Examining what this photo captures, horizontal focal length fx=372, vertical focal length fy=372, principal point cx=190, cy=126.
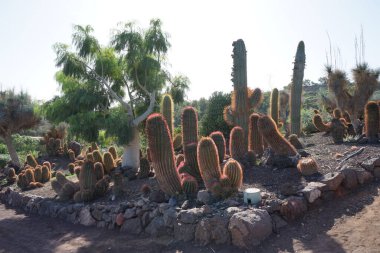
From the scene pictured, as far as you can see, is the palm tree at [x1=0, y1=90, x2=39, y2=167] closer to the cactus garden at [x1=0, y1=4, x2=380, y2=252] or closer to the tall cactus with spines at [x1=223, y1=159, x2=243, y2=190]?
the cactus garden at [x1=0, y1=4, x2=380, y2=252]

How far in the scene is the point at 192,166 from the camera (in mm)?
7281

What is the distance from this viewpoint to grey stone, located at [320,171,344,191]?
606 centimetres

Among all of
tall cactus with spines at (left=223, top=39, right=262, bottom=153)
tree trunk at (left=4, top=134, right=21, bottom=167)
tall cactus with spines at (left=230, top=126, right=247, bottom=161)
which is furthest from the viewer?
tree trunk at (left=4, top=134, right=21, bottom=167)

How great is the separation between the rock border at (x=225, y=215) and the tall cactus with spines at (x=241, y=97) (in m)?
3.30

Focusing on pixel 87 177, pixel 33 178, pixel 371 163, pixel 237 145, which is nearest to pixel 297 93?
pixel 237 145

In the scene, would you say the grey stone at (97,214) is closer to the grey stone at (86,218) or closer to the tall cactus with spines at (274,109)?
the grey stone at (86,218)

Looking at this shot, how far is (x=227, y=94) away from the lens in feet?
48.3

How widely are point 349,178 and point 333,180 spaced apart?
422 mm

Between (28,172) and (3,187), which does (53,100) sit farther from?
(3,187)

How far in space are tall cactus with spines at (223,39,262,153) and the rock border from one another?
330 centimetres

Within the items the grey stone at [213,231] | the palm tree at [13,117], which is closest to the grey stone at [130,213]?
the grey stone at [213,231]

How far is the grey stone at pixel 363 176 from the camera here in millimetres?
6477

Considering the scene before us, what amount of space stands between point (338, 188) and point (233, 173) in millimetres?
1774

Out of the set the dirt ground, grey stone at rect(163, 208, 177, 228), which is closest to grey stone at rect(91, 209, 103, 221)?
the dirt ground
